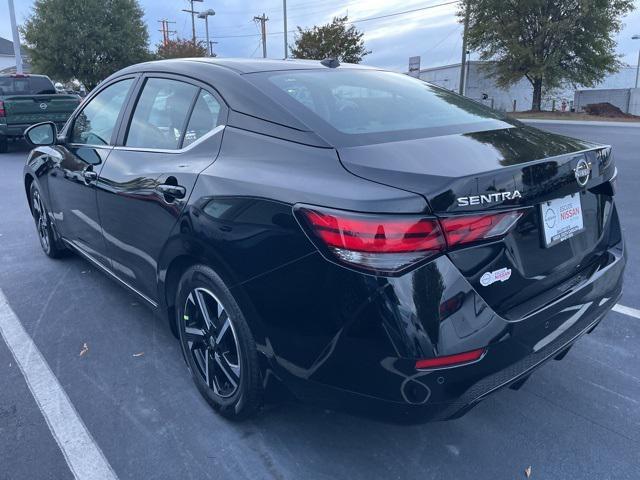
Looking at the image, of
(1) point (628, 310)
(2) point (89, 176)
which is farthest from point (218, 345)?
(1) point (628, 310)

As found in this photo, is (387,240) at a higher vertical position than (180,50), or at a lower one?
lower

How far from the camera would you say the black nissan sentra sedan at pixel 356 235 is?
1781 millimetres

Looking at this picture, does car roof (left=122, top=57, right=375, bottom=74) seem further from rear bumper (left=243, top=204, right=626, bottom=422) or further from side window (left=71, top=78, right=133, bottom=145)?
rear bumper (left=243, top=204, right=626, bottom=422)

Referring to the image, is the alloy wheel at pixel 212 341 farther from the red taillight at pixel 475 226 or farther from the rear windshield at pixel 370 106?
the red taillight at pixel 475 226

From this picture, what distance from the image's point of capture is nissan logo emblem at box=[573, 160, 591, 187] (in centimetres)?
216

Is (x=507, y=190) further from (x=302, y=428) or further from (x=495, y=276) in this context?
(x=302, y=428)

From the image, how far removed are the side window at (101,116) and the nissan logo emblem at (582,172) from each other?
2.62 metres

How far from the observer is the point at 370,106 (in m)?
2.70

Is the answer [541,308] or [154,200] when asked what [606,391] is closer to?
[541,308]

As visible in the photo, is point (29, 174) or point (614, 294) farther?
point (29, 174)

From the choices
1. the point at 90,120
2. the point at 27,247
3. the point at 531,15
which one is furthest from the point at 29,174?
the point at 531,15

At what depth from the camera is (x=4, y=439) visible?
2480mm

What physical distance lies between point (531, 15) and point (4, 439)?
3736 cm

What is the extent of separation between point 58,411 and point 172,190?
1.25 metres
